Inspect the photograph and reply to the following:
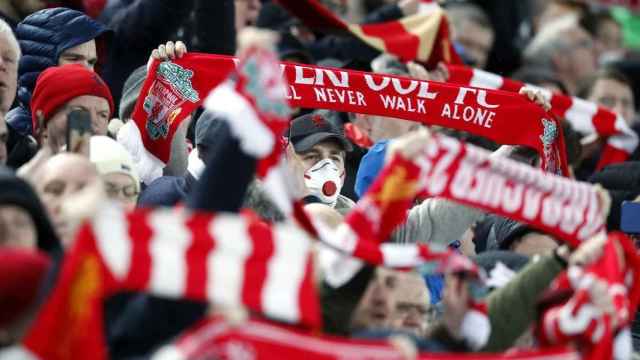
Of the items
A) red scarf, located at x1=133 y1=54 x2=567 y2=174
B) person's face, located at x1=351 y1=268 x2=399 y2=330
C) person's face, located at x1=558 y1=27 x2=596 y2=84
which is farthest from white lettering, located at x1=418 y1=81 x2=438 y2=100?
person's face, located at x1=558 y1=27 x2=596 y2=84

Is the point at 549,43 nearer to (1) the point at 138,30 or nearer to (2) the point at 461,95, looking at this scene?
(1) the point at 138,30

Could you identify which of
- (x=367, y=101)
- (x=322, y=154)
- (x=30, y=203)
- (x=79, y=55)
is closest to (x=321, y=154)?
(x=322, y=154)

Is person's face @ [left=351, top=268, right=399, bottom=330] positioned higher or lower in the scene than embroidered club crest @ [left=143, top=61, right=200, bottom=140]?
higher

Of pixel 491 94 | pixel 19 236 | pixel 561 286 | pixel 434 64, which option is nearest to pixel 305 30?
pixel 434 64

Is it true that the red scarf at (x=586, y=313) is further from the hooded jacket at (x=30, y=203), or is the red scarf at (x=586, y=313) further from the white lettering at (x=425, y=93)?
the white lettering at (x=425, y=93)

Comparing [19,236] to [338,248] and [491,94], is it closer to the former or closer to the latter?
[338,248]

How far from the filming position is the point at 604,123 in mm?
11258

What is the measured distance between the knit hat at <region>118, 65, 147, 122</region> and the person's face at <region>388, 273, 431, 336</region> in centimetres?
252

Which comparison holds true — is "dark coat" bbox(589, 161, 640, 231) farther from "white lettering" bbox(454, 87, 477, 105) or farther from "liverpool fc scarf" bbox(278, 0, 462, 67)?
"white lettering" bbox(454, 87, 477, 105)

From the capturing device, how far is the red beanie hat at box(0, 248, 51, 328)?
18.1 ft

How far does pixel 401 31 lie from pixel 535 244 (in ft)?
9.52

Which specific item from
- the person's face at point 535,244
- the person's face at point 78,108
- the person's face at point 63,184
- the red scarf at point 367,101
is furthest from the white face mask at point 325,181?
the person's face at point 63,184

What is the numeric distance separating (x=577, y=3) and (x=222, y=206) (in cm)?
948

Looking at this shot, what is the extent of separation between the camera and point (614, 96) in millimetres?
12664
